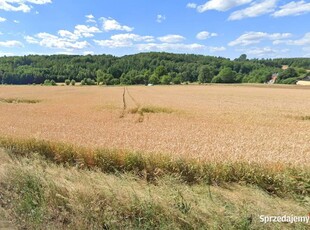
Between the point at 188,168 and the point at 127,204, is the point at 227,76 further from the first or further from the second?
the point at 127,204

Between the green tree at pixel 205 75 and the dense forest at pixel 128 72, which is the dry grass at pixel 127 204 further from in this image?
the green tree at pixel 205 75

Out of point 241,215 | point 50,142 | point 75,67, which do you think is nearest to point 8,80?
point 75,67

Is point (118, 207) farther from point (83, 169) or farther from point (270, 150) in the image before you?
point (270, 150)

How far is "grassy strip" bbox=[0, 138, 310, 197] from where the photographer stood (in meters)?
6.25

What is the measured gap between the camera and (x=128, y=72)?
433ft

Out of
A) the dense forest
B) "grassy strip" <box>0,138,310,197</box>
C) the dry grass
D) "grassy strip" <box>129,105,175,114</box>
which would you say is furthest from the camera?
the dense forest

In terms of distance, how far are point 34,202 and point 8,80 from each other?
430 feet

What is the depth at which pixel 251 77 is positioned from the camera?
11931 centimetres

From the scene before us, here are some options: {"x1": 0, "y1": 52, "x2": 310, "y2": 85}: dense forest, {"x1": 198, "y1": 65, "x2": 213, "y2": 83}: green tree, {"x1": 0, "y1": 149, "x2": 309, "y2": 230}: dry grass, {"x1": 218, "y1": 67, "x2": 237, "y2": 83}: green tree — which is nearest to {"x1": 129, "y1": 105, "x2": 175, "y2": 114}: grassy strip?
{"x1": 0, "y1": 149, "x2": 309, "y2": 230}: dry grass

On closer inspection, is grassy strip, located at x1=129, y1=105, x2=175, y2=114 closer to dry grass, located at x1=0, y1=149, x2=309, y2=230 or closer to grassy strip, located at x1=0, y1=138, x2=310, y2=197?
grassy strip, located at x1=0, y1=138, x2=310, y2=197

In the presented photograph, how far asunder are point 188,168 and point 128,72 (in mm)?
127909

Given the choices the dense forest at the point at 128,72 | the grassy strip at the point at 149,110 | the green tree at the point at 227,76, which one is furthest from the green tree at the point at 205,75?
the grassy strip at the point at 149,110

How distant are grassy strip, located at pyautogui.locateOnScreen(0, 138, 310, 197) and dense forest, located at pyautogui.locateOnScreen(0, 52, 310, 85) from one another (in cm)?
10334

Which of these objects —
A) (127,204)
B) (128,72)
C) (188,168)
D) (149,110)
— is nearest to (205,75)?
(128,72)
